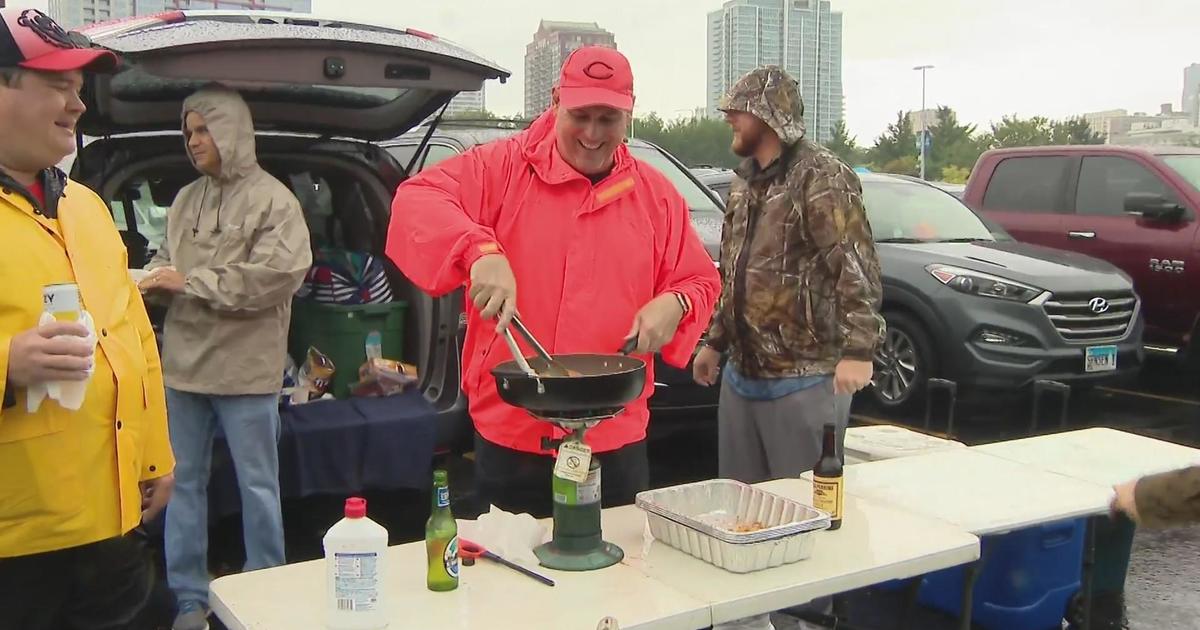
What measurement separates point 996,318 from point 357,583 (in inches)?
236

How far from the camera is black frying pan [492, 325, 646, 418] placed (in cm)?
236

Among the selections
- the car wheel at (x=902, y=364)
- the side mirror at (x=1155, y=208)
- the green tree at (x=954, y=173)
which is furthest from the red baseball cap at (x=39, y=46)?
the green tree at (x=954, y=173)

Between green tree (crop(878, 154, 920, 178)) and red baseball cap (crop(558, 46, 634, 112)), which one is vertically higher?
green tree (crop(878, 154, 920, 178))

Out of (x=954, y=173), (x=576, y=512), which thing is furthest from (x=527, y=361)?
(x=954, y=173)

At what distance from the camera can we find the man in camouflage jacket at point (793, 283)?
357 cm

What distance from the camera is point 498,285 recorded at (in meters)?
2.53

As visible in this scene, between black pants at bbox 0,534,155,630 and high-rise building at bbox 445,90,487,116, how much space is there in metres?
2.52

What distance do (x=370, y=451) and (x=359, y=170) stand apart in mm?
1329

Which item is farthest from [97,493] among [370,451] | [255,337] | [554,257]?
[370,451]

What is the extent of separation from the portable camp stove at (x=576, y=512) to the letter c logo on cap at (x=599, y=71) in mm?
929

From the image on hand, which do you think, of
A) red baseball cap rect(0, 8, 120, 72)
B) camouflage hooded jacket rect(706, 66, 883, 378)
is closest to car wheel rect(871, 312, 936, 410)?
camouflage hooded jacket rect(706, 66, 883, 378)

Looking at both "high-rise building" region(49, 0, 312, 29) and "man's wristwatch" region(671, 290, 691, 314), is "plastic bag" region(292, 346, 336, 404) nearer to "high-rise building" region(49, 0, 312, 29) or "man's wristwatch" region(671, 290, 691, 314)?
"man's wristwatch" region(671, 290, 691, 314)

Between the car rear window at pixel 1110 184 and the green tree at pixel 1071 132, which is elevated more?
the green tree at pixel 1071 132

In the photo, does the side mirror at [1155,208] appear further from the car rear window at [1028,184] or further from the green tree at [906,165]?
the green tree at [906,165]
